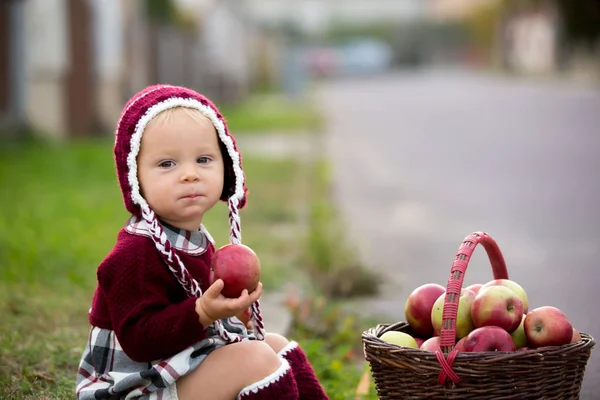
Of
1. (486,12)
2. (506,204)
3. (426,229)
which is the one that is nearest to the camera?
(426,229)

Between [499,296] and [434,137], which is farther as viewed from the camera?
[434,137]

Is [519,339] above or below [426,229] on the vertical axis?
above

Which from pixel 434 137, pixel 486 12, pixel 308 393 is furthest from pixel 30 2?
pixel 486 12

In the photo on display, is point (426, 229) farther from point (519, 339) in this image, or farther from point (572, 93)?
point (572, 93)

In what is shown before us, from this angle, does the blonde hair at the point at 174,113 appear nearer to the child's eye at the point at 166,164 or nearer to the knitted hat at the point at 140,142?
the knitted hat at the point at 140,142

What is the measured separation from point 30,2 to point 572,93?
15.5 m

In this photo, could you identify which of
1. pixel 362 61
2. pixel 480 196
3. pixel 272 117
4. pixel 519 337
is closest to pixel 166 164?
pixel 519 337

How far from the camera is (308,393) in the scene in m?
3.18

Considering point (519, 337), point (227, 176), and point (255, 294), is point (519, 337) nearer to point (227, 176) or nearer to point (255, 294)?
point (255, 294)

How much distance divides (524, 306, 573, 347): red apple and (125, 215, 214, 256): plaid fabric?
108 cm

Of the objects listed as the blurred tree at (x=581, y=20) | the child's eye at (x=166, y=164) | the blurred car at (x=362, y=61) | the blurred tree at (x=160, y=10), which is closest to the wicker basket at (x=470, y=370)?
the child's eye at (x=166, y=164)

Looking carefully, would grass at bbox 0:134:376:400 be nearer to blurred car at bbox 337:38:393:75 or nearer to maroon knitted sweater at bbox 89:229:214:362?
maroon knitted sweater at bbox 89:229:214:362

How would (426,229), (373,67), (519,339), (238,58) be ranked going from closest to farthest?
1. (519,339)
2. (426,229)
3. (238,58)
4. (373,67)

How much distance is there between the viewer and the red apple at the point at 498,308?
10.1 ft
